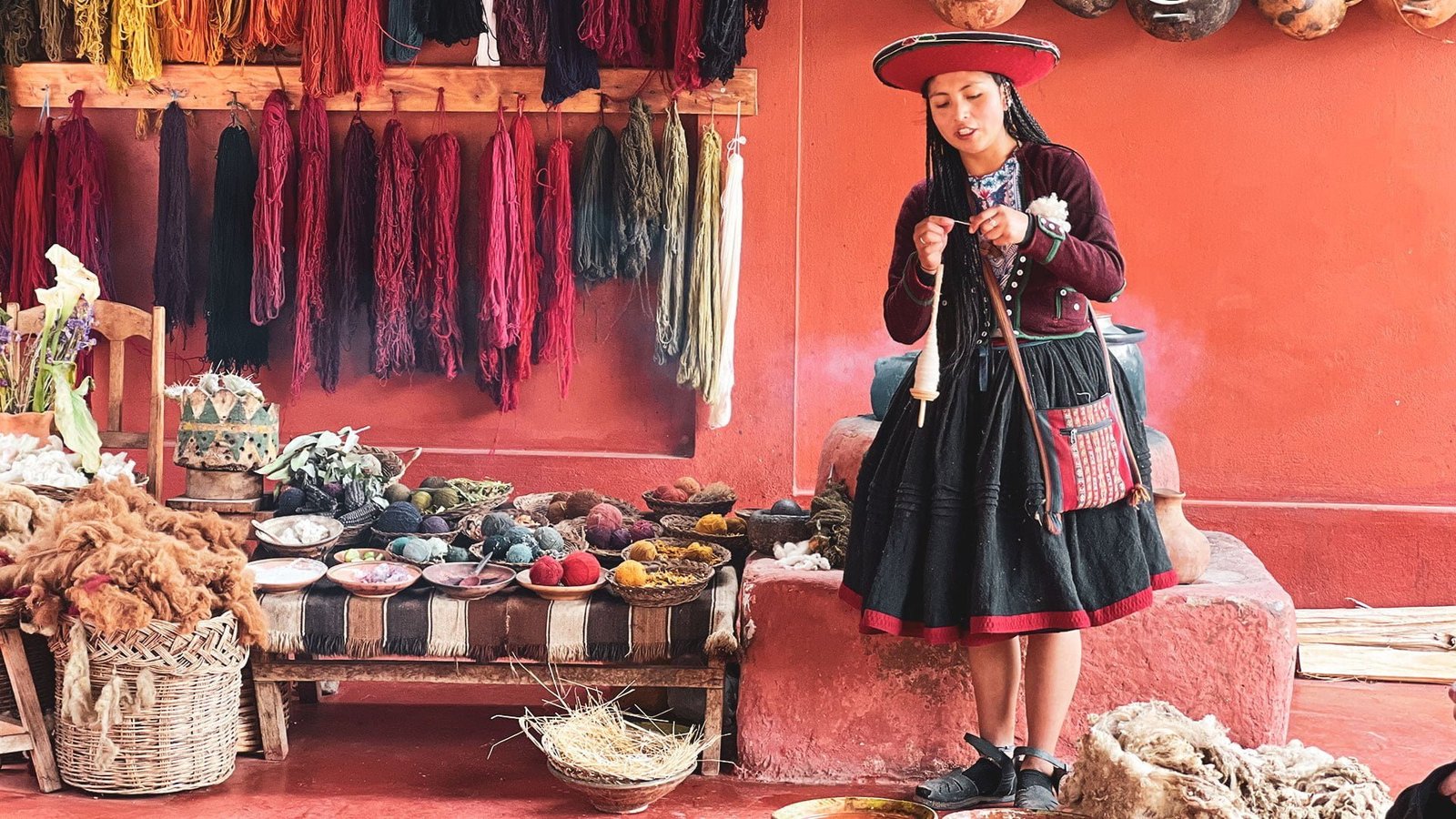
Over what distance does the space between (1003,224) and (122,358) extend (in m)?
2.66

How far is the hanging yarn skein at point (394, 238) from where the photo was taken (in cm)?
539

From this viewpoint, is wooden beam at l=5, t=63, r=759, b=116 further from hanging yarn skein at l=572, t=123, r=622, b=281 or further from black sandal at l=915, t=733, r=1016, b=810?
black sandal at l=915, t=733, r=1016, b=810

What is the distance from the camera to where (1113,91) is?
5297 mm

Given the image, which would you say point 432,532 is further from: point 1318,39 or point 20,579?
point 1318,39

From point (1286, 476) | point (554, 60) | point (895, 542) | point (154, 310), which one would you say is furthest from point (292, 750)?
point (1286, 476)

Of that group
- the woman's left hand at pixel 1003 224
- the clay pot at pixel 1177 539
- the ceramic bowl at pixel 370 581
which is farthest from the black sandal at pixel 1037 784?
the ceramic bowl at pixel 370 581

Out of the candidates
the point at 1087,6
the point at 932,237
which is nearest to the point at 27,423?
the point at 932,237

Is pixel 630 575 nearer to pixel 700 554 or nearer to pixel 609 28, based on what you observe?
pixel 700 554

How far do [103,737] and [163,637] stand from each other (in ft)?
0.95

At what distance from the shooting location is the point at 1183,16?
5.02m

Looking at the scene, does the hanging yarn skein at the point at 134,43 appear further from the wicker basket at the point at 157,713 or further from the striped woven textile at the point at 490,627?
the wicker basket at the point at 157,713

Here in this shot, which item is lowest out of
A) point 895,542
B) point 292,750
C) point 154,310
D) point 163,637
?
point 292,750

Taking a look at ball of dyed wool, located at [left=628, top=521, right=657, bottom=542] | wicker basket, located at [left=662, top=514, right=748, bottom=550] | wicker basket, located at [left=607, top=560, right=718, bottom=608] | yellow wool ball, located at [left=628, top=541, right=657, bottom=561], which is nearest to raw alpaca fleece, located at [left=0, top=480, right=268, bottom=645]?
wicker basket, located at [left=607, top=560, right=718, bottom=608]

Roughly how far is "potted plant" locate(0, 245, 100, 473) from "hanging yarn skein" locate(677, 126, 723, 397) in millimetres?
2215
